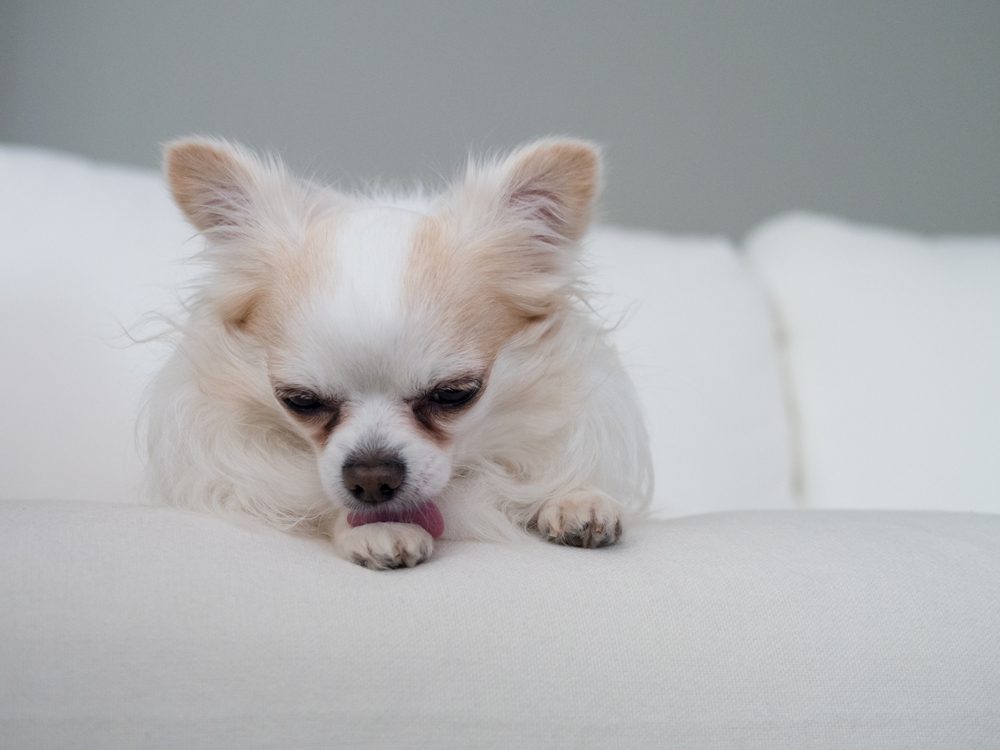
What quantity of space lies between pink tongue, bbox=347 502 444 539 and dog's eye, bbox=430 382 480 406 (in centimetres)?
11

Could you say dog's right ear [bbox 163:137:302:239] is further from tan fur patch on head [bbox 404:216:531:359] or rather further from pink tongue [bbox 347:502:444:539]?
pink tongue [bbox 347:502:444:539]

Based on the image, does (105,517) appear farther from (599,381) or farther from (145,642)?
(599,381)

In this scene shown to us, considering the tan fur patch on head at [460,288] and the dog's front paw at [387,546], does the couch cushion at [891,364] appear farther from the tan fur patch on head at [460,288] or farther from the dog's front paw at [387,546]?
the dog's front paw at [387,546]

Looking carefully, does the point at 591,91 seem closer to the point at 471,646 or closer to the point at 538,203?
Answer: the point at 538,203

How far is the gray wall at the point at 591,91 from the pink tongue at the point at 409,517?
123 centimetres

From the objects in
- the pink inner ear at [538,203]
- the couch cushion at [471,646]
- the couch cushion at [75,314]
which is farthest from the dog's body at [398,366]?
the couch cushion at [75,314]

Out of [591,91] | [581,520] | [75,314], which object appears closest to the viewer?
[581,520]

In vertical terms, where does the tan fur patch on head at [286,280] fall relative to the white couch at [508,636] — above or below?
above

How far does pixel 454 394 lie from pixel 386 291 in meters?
0.14

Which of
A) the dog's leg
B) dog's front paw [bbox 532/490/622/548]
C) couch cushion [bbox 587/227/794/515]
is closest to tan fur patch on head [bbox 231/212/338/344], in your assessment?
the dog's leg

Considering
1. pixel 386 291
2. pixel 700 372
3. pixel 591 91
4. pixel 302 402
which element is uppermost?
pixel 591 91

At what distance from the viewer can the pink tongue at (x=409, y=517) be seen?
1.00 meters

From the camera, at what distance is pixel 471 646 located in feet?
2.45

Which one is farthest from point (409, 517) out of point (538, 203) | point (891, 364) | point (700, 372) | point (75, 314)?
point (891, 364)
